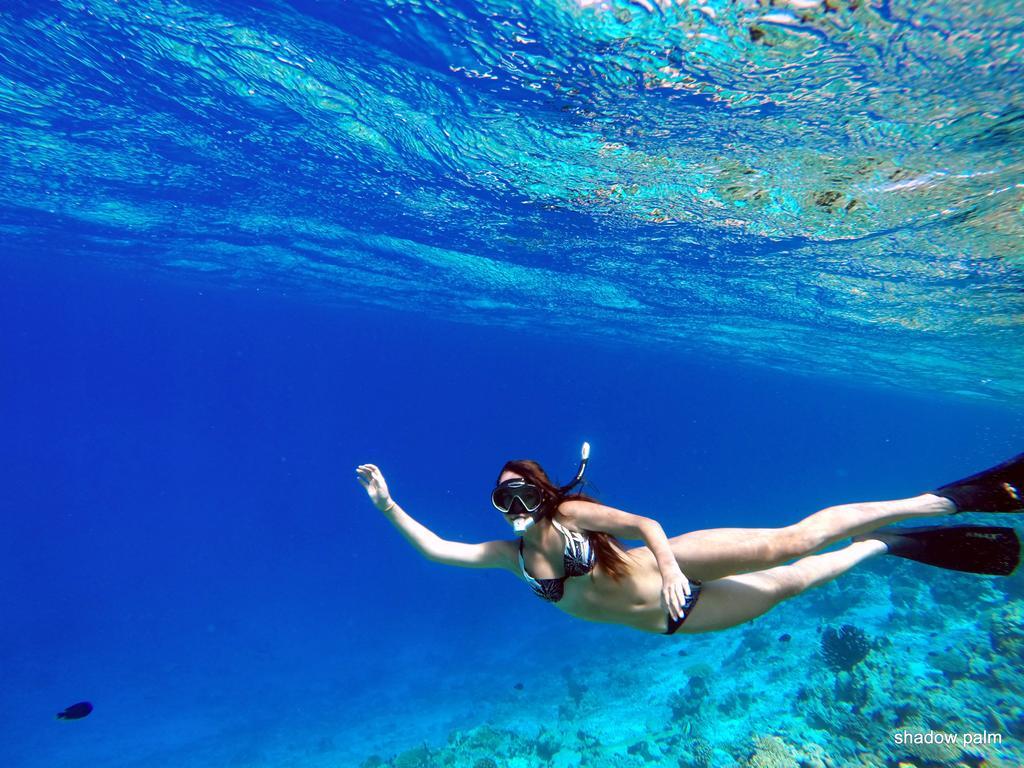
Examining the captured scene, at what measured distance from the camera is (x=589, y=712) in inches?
705

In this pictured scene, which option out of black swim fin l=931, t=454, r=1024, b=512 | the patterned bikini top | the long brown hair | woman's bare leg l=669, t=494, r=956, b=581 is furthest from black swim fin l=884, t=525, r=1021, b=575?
the patterned bikini top

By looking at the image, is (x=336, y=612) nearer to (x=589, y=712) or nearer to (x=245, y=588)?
(x=245, y=588)

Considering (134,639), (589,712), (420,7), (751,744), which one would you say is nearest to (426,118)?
(420,7)

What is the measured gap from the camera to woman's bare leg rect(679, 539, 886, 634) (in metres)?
4.45

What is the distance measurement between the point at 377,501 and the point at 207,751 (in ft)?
84.6

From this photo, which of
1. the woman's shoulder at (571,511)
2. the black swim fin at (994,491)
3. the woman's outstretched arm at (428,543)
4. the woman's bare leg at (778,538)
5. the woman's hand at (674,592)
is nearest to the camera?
the woman's hand at (674,592)

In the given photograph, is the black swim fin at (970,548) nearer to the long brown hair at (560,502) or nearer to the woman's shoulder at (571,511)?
the long brown hair at (560,502)

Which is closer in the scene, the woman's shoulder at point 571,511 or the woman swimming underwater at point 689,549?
the woman's shoulder at point 571,511

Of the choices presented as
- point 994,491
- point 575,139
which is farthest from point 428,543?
point 575,139

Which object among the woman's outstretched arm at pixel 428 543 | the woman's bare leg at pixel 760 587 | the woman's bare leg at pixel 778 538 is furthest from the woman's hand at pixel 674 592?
the woman's outstretched arm at pixel 428 543

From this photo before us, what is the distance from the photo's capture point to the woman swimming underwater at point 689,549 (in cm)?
399

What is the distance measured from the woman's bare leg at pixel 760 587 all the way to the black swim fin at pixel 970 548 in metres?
0.36

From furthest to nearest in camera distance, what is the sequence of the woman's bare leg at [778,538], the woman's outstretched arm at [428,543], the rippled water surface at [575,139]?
the rippled water surface at [575,139] → the woman's outstretched arm at [428,543] → the woman's bare leg at [778,538]

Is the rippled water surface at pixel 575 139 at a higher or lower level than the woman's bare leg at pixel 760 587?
higher
